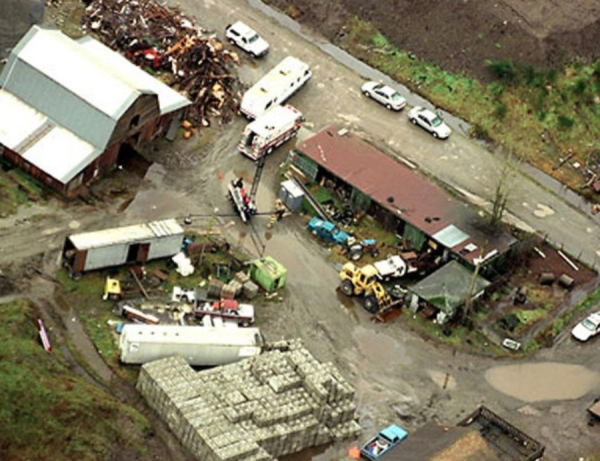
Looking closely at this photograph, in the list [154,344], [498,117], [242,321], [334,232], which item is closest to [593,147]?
[498,117]

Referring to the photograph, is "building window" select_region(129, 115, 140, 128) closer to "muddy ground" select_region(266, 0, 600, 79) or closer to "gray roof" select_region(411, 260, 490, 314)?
"gray roof" select_region(411, 260, 490, 314)

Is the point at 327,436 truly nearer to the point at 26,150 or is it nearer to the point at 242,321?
the point at 242,321

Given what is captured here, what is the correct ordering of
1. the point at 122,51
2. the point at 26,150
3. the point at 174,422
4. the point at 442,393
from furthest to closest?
the point at 122,51, the point at 26,150, the point at 442,393, the point at 174,422

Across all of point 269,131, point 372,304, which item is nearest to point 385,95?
point 269,131

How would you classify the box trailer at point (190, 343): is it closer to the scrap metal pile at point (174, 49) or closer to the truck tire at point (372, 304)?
the truck tire at point (372, 304)

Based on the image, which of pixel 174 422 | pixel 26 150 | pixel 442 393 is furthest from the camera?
pixel 26 150

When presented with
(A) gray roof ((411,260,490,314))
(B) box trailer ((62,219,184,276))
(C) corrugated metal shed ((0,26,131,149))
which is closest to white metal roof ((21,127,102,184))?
(C) corrugated metal shed ((0,26,131,149))
